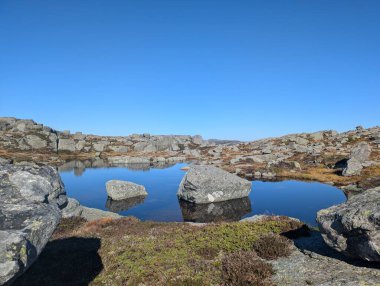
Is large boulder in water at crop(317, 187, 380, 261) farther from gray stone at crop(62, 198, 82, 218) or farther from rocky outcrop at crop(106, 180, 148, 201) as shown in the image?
rocky outcrop at crop(106, 180, 148, 201)

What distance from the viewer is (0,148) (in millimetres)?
142500

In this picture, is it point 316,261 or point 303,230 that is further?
point 303,230

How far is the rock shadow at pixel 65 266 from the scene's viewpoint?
1675 centimetres

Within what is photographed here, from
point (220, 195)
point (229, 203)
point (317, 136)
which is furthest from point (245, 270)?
point (317, 136)

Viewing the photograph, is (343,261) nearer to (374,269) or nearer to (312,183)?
(374,269)

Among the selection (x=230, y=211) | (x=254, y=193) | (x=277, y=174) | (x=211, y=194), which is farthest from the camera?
(x=277, y=174)

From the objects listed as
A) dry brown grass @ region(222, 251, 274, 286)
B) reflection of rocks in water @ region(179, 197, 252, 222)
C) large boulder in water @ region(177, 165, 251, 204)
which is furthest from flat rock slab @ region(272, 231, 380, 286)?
large boulder in water @ region(177, 165, 251, 204)

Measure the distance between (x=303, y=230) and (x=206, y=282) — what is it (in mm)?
10076

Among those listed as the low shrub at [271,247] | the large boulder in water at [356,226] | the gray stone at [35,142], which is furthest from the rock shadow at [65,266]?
the gray stone at [35,142]

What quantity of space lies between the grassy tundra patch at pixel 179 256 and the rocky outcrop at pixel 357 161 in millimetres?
47167

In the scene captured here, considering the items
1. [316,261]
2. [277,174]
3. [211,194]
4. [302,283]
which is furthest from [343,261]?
[277,174]

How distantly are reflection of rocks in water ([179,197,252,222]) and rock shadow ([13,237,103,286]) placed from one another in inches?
718

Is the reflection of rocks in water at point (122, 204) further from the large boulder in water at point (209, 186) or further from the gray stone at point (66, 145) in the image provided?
the gray stone at point (66, 145)

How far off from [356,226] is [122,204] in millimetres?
37468
